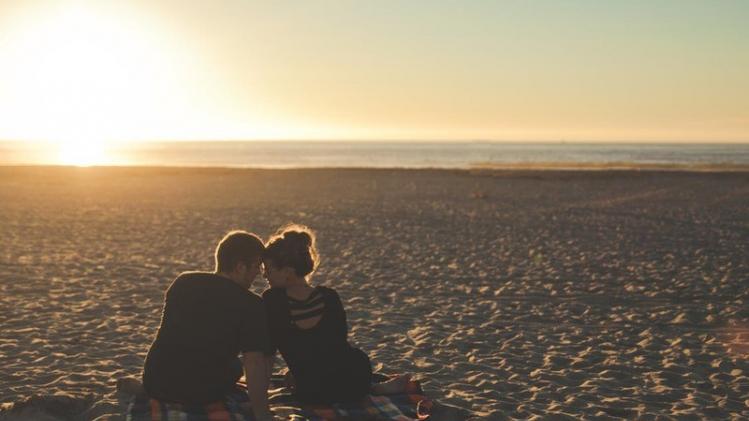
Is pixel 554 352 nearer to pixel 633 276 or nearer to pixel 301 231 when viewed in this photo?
pixel 301 231

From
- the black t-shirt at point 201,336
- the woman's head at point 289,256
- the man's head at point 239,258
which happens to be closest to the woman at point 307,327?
the woman's head at point 289,256

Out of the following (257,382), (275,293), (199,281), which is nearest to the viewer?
(199,281)

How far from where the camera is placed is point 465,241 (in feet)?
59.7

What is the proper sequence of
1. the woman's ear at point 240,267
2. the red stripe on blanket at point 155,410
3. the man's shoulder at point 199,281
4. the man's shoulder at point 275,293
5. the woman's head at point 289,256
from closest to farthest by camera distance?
the man's shoulder at point 199,281 → the woman's ear at point 240,267 → the red stripe on blanket at point 155,410 → the woman's head at point 289,256 → the man's shoulder at point 275,293

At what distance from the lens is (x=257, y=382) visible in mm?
5297

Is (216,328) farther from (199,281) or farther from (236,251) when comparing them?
(236,251)

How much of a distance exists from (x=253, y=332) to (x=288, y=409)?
1.12 m

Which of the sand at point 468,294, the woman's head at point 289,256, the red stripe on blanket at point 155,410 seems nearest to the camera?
the red stripe on blanket at point 155,410

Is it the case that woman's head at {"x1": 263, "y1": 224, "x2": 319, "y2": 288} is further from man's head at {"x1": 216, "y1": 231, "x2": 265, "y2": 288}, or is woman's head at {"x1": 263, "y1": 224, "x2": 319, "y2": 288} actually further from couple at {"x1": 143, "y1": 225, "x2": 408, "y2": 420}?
man's head at {"x1": 216, "y1": 231, "x2": 265, "y2": 288}

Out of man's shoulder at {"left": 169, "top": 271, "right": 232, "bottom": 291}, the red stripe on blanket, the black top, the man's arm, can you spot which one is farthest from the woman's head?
the red stripe on blanket

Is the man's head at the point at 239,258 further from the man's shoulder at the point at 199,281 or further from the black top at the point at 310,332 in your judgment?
the black top at the point at 310,332

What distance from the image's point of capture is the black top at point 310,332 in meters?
5.75

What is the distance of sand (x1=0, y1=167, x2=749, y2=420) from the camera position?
23.0ft

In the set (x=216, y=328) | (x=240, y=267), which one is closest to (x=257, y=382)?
(x=216, y=328)
